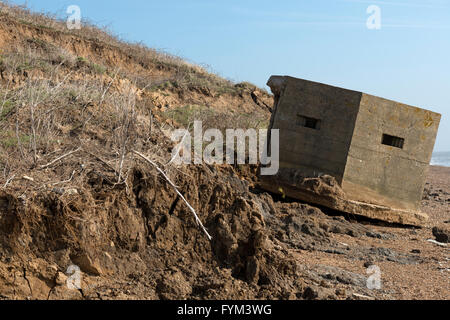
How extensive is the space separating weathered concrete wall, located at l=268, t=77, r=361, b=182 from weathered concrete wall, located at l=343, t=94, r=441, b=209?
18 centimetres

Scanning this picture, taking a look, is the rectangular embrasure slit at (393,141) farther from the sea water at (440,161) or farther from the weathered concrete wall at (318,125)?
the sea water at (440,161)

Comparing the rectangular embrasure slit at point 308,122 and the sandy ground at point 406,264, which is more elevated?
the rectangular embrasure slit at point 308,122

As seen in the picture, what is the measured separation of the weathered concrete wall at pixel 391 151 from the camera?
29.8 ft

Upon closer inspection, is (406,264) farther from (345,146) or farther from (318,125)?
(318,125)

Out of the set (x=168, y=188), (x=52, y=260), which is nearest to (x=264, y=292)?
(x=168, y=188)

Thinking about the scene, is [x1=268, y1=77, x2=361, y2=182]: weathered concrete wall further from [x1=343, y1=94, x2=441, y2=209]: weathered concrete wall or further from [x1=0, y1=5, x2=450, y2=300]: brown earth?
[x1=0, y1=5, x2=450, y2=300]: brown earth

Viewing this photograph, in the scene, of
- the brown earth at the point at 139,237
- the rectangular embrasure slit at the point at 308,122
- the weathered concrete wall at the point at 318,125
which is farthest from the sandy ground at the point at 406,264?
the rectangular embrasure slit at the point at 308,122

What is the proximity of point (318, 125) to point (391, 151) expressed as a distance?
1427 millimetres

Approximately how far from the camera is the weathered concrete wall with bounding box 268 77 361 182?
9031 mm

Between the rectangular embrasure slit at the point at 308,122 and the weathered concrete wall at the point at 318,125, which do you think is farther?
the rectangular embrasure slit at the point at 308,122

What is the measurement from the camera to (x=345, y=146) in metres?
9.03

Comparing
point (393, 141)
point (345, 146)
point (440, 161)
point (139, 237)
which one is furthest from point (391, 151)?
point (440, 161)
